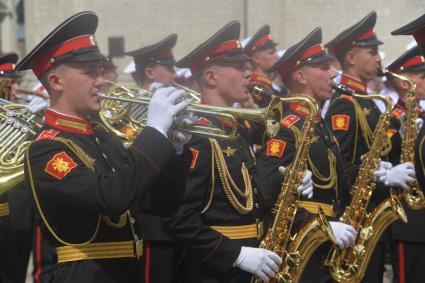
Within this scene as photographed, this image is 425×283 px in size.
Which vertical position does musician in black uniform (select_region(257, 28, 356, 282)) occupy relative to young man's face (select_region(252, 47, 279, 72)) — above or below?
below

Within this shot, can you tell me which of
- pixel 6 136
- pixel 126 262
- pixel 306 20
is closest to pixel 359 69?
pixel 6 136

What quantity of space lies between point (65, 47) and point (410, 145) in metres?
3.42

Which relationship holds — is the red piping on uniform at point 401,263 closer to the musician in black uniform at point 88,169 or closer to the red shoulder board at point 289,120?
the red shoulder board at point 289,120

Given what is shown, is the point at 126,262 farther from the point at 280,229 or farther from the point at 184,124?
the point at 280,229

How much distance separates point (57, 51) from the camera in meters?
4.31

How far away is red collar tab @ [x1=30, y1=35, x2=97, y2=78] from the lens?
4.30 m

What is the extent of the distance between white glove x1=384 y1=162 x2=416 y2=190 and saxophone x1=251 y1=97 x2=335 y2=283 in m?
1.24

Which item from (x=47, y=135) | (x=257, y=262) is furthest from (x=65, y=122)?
(x=257, y=262)

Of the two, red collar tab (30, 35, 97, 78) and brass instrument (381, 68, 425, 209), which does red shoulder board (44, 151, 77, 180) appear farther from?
brass instrument (381, 68, 425, 209)

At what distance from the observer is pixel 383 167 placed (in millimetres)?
6594

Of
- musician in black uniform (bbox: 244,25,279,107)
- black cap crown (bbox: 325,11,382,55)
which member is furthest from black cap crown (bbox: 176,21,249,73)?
musician in black uniform (bbox: 244,25,279,107)

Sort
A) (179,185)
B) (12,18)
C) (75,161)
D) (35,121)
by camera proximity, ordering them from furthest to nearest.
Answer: (12,18)
(35,121)
(179,185)
(75,161)

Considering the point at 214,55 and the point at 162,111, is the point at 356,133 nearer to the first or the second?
the point at 214,55

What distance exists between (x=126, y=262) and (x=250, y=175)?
106cm
